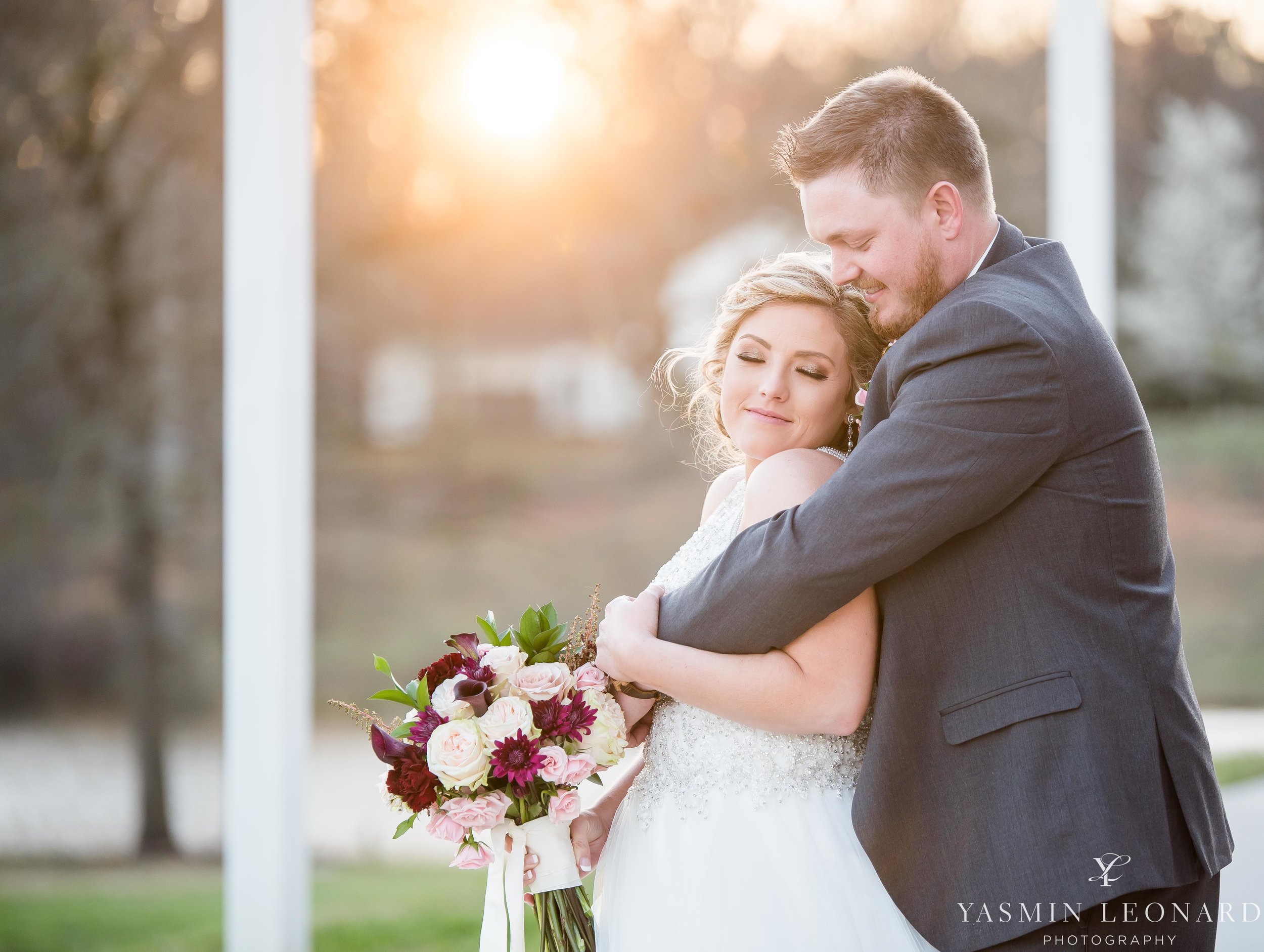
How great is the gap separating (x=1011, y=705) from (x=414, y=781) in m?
0.90

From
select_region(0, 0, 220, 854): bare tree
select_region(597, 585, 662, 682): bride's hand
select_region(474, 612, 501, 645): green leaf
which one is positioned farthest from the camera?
select_region(0, 0, 220, 854): bare tree

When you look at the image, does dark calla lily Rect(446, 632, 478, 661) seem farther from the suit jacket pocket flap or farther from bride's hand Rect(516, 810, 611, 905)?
the suit jacket pocket flap

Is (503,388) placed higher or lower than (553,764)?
higher

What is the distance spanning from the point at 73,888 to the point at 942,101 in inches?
214

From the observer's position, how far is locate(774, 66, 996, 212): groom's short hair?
5.53ft

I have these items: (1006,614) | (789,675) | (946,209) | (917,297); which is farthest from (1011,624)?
(946,209)

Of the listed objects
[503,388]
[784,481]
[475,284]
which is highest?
[475,284]

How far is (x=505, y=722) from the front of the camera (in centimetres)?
162

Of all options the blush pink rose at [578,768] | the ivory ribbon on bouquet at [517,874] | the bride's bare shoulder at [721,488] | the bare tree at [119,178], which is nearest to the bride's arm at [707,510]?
the bride's bare shoulder at [721,488]

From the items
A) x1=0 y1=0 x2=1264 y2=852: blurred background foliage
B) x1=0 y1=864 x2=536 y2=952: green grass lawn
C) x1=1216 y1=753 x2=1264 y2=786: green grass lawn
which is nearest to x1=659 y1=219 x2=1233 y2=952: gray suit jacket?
x1=0 y1=864 x2=536 y2=952: green grass lawn

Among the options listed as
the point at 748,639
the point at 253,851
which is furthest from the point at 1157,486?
the point at 253,851

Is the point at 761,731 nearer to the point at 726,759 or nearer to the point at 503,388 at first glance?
the point at 726,759

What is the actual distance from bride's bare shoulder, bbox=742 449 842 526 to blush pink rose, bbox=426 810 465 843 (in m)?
0.67

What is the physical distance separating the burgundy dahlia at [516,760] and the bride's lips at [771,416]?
70 cm
